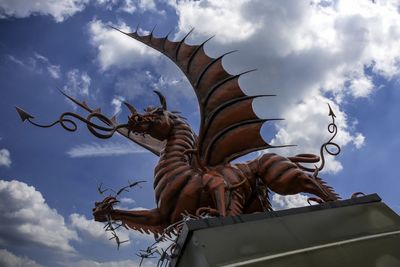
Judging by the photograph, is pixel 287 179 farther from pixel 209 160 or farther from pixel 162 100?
pixel 162 100

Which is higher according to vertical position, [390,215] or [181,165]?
[181,165]

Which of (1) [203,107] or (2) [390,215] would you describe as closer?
(2) [390,215]

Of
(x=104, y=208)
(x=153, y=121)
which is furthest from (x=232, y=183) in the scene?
(x=104, y=208)

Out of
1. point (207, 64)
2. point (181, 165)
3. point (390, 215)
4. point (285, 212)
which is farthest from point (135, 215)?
point (390, 215)

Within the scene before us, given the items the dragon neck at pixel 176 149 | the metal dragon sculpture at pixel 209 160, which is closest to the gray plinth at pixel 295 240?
the metal dragon sculpture at pixel 209 160

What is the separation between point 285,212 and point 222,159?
11.2 ft

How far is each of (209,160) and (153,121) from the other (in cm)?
117

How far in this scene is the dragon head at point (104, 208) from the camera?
259 inches

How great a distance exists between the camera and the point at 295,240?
3.16 m

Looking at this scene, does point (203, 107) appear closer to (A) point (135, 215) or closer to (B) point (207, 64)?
(B) point (207, 64)

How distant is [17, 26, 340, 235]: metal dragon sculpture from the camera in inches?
241

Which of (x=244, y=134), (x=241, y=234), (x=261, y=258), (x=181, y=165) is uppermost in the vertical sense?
(x=244, y=134)

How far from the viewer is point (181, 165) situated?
6.55 metres

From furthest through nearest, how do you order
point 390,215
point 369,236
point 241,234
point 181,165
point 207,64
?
1. point 207,64
2. point 181,165
3. point 390,215
4. point 369,236
5. point 241,234
